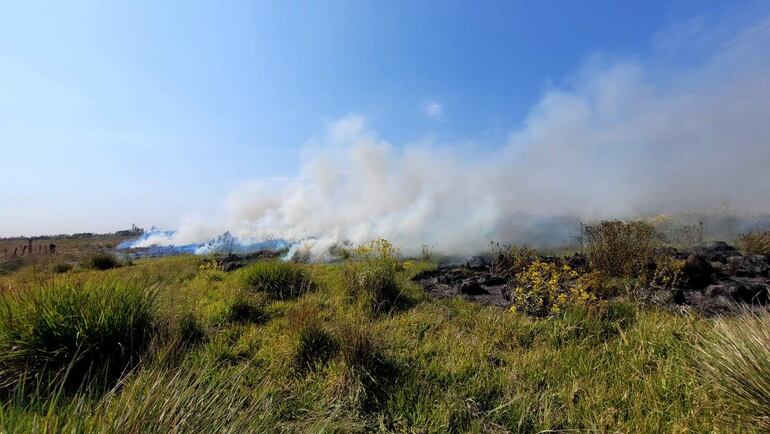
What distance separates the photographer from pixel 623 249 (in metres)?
9.00

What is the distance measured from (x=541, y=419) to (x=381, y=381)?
1563mm

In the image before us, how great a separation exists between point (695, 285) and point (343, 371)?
29.1 feet

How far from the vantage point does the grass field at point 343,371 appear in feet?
8.89

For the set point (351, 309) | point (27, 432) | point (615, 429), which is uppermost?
point (27, 432)

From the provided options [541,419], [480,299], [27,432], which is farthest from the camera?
[480,299]

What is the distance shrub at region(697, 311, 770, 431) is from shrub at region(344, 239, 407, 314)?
14.9ft

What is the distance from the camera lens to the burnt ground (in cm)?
668

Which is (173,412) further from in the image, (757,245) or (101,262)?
(101,262)

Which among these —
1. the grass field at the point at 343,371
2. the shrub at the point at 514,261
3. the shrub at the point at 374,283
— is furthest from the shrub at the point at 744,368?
the shrub at the point at 514,261

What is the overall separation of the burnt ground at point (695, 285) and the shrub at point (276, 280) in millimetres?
3308

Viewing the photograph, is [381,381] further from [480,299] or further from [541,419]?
[480,299]

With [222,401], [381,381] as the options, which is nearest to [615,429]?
[381,381]

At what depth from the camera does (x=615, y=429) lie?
3002mm

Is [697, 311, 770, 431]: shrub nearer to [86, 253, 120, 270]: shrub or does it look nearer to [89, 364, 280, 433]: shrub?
[89, 364, 280, 433]: shrub
